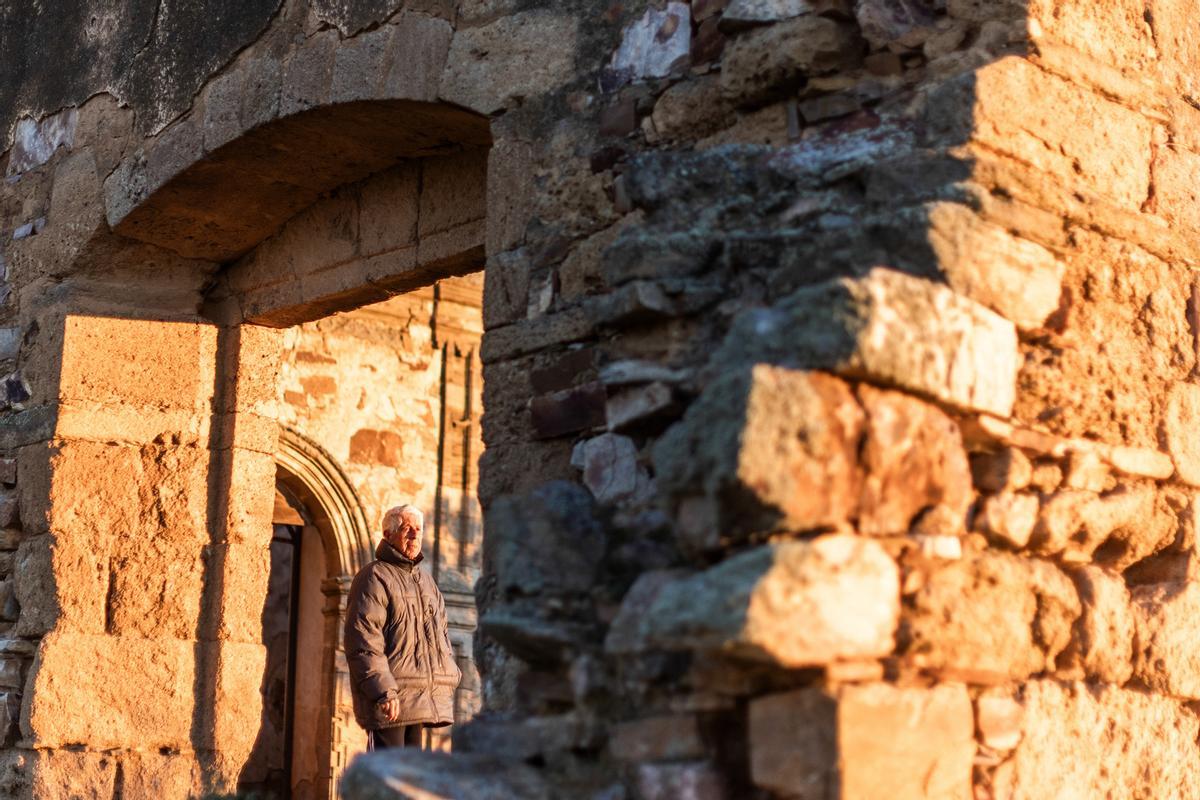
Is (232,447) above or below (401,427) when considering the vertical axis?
below

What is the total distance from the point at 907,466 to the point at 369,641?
2968 millimetres

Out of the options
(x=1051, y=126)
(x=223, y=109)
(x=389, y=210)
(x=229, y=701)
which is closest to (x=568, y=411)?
(x=1051, y=126)

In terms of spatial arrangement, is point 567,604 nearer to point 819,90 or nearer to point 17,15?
point 819,90

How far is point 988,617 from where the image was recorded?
108 inches

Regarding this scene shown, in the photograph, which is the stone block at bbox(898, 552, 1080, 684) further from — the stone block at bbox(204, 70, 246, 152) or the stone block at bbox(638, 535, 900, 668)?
the stone block at bbox(204, 70, 246, 152)

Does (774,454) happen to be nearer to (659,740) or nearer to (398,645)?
(659,740)

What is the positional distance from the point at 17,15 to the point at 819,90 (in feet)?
12.9

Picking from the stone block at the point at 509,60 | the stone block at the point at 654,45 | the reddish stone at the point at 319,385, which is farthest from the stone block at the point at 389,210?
the reddish stone at the point at 319,385

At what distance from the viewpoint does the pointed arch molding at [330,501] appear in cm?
891

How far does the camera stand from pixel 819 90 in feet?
10.9

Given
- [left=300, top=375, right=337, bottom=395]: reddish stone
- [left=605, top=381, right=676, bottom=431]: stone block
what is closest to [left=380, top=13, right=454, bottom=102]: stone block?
[left=605, top=381, right=676, bottom=431]: stone block

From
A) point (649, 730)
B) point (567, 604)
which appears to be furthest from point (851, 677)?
point (567, 604)

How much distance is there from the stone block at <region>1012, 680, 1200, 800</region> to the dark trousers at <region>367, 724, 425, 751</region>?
273 cm

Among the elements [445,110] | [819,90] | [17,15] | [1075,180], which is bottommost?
[1075,180]
